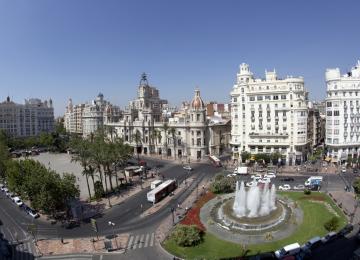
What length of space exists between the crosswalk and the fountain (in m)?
17.7

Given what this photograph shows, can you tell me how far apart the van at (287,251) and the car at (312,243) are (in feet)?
3.45

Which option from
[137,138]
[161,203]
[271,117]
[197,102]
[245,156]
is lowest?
[161,203]

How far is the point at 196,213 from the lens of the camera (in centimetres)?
6644

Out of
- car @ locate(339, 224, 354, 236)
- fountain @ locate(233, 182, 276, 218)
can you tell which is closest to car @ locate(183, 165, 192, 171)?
fountain @ locate(233, 182, 276, 218)

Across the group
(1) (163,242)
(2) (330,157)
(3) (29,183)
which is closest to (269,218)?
(1) (163,242)

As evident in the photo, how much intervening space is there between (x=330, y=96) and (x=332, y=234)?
65632 millimetres

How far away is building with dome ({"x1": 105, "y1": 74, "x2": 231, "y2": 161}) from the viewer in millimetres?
129375

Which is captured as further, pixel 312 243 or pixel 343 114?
pixel 343 114

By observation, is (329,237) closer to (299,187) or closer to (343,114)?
(299,187)

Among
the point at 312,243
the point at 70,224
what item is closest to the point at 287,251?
the point at 312,243

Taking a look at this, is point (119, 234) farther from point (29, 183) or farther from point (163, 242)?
point (29, 183)

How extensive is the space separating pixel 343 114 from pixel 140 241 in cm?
8076

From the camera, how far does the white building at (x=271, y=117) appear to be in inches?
4252

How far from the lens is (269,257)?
47.9 metres
